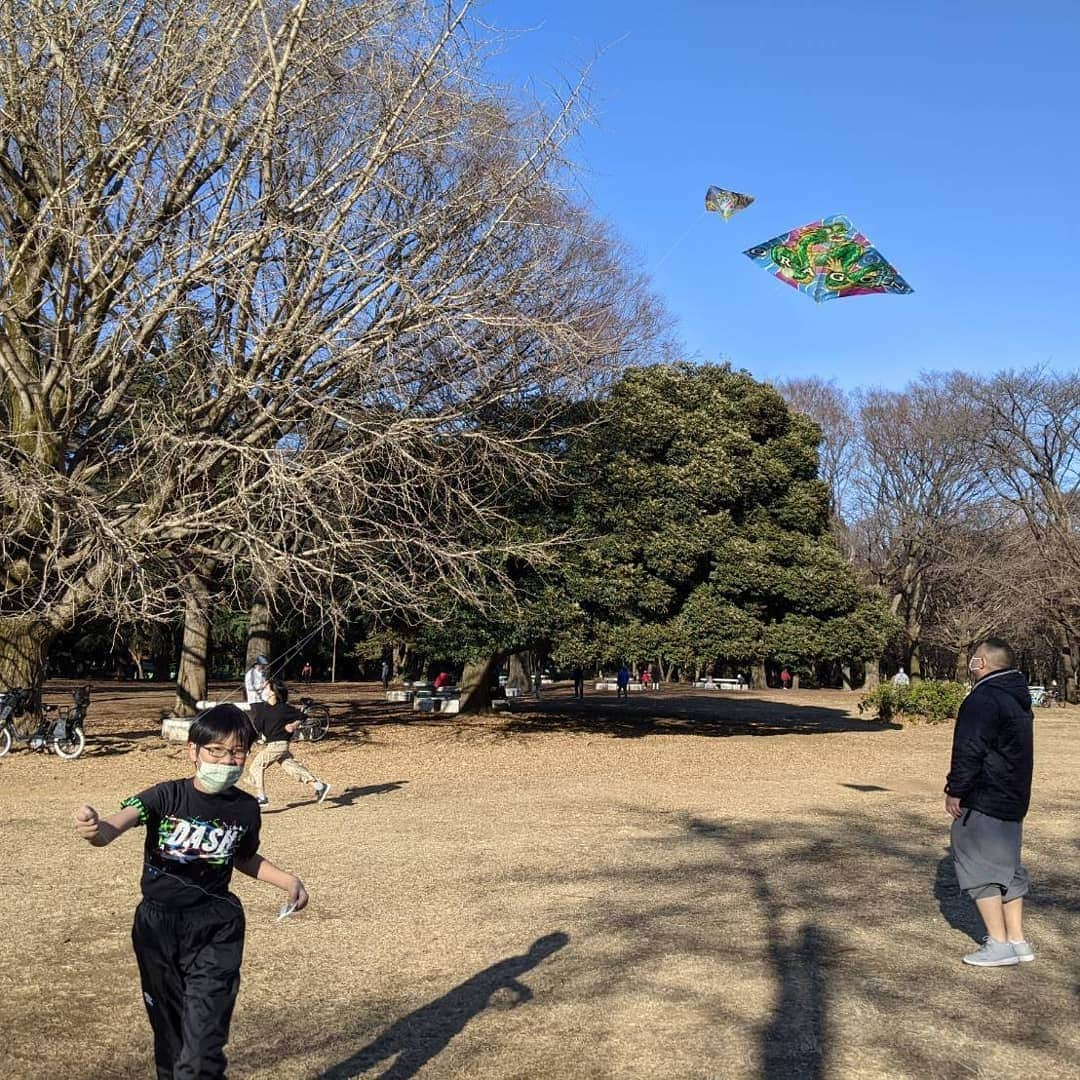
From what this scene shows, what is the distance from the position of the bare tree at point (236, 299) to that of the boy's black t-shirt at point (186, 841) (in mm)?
11062

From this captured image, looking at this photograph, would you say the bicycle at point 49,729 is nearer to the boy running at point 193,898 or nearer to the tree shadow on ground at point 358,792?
the tree shadow on ground at point 358,792

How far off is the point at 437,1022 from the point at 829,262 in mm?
15840

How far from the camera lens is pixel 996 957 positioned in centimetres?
586

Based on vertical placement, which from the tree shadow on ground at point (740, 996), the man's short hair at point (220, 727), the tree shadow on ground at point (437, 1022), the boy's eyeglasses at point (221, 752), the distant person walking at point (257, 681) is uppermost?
the man's short hair at point (220, 727)

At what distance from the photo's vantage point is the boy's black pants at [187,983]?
11.7 ft

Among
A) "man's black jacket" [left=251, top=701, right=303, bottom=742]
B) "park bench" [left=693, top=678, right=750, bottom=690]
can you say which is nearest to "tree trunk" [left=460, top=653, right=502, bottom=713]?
"man's black jacket" [left=251, top=701, right=303, bottom=742]

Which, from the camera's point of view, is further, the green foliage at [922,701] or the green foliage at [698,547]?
the green foliage at [922,701]

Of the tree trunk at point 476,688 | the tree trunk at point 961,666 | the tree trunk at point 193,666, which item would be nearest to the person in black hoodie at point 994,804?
the tree trunk at point 193,666

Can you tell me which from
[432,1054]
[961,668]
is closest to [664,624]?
[432,1054]

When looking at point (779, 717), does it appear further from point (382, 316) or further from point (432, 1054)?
point (432, 1054)

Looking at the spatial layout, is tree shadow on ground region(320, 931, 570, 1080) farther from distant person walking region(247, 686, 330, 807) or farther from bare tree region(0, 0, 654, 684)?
bare tree region(0, 0, 654, 684)

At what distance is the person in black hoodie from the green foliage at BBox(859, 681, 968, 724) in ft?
69.8

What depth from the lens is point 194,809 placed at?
3734 millimetres

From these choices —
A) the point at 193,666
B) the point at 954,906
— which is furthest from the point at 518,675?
the point at 954,906
